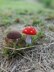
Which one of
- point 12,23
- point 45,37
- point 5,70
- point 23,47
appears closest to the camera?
point 5,70

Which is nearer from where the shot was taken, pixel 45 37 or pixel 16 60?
pixel 16 60

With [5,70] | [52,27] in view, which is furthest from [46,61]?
[52,27]

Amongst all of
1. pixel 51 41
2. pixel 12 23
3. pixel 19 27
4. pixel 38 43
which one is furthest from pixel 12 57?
pixel 12 23

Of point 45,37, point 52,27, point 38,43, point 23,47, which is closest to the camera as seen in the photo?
point 23,47

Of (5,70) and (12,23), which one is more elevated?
(5,70)

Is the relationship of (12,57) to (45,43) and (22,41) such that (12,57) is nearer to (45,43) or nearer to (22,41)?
(22,41)

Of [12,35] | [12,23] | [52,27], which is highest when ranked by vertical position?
[12,35]

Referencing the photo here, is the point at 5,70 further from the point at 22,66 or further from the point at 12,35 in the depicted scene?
the point at 12,35

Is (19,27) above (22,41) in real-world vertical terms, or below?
below

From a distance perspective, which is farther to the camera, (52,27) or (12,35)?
(52,27)

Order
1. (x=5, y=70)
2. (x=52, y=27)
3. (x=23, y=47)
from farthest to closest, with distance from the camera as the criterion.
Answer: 1. (x=52, y=27)
2. (x=23, y=47)
3. (x=5, y=70)
